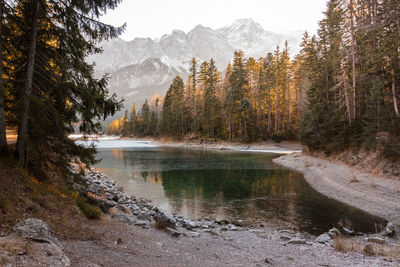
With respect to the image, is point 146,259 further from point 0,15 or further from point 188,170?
point 188,170

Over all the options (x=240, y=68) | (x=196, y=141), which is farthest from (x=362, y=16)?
(x=196, y=141)

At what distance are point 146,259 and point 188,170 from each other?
19835mm

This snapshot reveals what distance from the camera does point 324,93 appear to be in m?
29.7

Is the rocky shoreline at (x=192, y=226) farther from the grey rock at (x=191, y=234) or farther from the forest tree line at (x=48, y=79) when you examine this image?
the forest tree line at (x=48, y=79)

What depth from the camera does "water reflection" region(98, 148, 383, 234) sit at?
11547 mm

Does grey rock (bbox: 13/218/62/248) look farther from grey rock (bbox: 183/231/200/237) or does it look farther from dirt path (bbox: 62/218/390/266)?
grey rock (bbox: 183/231/200/237)

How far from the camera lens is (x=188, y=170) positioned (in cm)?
2531

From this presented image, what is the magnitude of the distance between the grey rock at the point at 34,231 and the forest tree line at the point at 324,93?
19395 millimetres

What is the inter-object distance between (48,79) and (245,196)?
41.2 ft

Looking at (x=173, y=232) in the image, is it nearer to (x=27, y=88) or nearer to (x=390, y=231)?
(x=27, y=88)

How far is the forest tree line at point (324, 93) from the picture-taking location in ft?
57.9

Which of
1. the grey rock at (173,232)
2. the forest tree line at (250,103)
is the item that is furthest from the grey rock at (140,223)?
the forest tree line at (250,103)

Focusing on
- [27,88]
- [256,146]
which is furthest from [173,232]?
[256,146]

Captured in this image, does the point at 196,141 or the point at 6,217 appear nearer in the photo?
the point at 6,217
